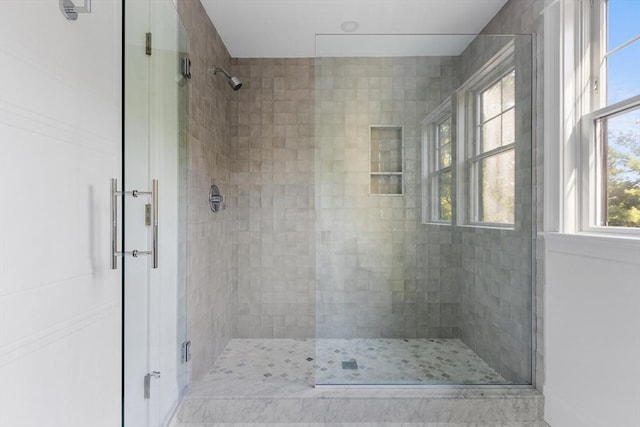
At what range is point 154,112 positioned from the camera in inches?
56.4

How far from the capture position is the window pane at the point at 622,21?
1.45 meters

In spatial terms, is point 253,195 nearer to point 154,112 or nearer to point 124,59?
point 154,112

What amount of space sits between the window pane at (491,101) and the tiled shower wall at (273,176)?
4.81ft

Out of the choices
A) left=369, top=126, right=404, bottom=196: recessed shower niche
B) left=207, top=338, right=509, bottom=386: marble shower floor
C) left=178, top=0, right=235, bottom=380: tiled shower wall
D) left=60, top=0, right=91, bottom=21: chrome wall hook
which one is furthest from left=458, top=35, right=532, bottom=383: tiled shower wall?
left=60, top=0, right=91, bottom=21: chrome wall hook

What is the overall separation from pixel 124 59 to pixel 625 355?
2186 mm

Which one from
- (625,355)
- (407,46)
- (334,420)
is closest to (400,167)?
(407,46)

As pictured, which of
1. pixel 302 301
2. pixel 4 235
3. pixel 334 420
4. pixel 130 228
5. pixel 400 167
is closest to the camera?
pixel 4 235

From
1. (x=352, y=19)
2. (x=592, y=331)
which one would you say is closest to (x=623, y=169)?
(x=592, y=331)

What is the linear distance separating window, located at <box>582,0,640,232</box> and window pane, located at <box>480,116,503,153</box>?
420 millimetres

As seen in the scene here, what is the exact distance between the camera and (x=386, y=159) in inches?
80.0

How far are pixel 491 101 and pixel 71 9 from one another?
205 centimetres

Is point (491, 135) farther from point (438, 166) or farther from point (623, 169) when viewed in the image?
point (623, 169)

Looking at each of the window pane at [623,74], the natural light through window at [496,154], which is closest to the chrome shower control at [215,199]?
the natural light through window at [496,154]

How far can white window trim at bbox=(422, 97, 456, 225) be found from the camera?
6.61 ft
